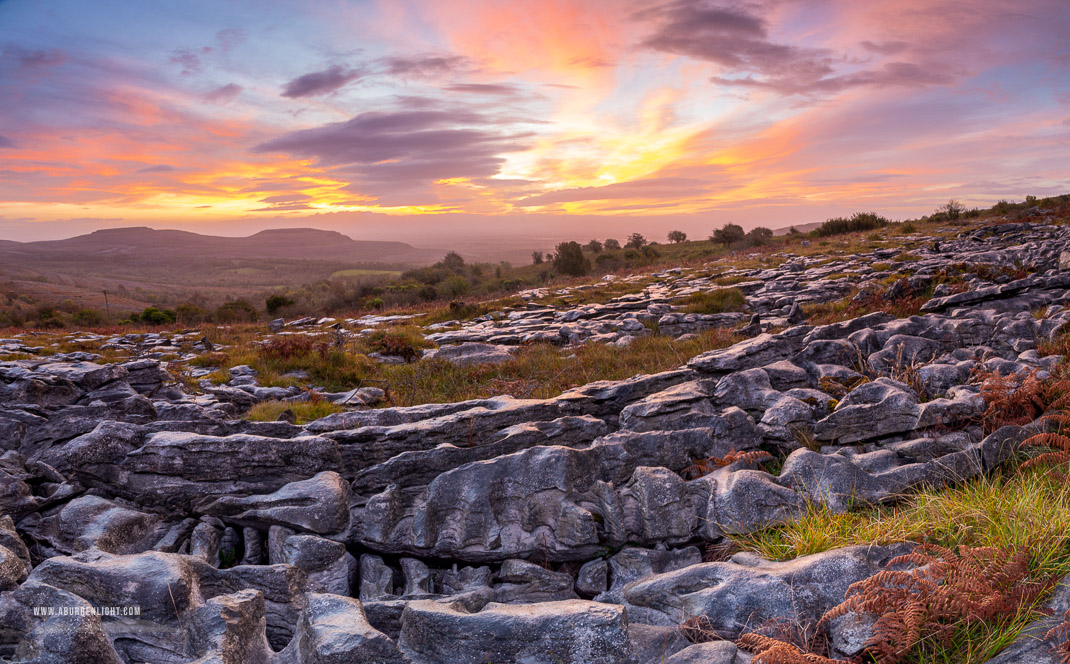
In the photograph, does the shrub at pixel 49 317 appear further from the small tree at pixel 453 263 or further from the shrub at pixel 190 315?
the small tree at pixel 453 263

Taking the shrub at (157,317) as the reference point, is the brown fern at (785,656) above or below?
below

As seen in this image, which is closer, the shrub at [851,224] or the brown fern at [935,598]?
the brown fern at [935,598]

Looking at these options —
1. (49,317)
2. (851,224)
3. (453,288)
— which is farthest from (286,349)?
(851,224)

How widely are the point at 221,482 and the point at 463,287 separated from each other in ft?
139

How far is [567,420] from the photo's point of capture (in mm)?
8117

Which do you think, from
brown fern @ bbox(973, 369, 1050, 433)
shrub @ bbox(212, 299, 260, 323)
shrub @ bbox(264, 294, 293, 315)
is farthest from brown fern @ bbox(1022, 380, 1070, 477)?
shrub @ bbox(264, 294, 293, 315)

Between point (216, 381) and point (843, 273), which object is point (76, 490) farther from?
point (843, 273)

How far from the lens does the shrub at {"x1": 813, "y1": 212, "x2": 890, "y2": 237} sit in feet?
195

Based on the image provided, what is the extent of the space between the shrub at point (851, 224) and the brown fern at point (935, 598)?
64461 mm

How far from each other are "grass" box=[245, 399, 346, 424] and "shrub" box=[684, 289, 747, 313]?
1555 cm

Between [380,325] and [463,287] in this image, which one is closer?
[380,325]

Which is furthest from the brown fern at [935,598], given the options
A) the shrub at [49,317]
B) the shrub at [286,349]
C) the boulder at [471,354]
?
the shrub at [49,317]

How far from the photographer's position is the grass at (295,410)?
9844mm

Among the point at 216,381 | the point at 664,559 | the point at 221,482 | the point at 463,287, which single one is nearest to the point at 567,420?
the point at 664,559
